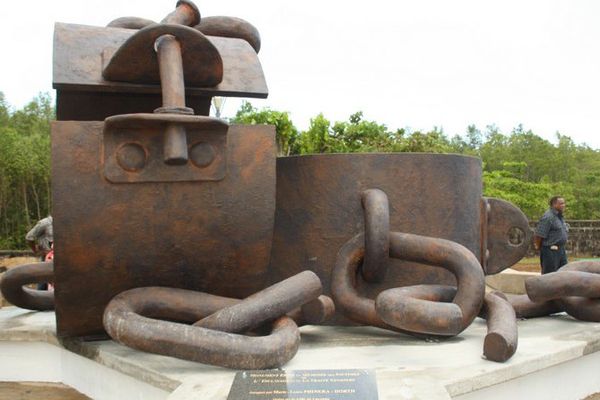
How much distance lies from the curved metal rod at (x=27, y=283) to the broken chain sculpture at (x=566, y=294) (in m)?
2.16

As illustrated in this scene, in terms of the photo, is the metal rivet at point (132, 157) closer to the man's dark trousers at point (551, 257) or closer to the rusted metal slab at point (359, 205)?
the rusted metal slab at point (359, 205)

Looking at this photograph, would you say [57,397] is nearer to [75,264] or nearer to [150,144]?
[75,264]

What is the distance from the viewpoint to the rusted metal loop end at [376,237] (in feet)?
9.14

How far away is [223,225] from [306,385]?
80 cm

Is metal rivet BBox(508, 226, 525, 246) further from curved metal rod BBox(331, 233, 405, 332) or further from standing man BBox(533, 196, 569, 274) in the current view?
standing man BBox(533, 196, 569, 274)

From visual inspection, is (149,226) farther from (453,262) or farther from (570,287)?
(570,287)

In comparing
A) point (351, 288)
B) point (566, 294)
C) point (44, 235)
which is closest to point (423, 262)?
point (351, 288)

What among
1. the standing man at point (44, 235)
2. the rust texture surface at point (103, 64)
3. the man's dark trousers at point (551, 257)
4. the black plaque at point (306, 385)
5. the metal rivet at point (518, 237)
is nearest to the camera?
the black plaque at point (306, 385)

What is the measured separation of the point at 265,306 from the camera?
2.38 m

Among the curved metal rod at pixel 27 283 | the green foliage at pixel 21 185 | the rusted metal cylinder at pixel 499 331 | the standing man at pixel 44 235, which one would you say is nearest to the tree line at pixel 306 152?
the green foliage at pixel 21 185

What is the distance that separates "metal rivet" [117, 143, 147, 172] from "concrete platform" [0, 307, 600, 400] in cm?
66

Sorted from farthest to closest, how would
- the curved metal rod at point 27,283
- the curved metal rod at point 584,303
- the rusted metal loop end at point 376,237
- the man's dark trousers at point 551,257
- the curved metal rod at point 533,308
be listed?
the man's dark trousers at point 551,257 < the curved metal rod at point 27,283 < the curved metal rod at point 533,308 < the curved metal rod at point 584,303 < the rusted metal loop end at point 376,237

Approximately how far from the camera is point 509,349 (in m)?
2.32

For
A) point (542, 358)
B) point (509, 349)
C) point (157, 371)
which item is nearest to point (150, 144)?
point (157, 371)
